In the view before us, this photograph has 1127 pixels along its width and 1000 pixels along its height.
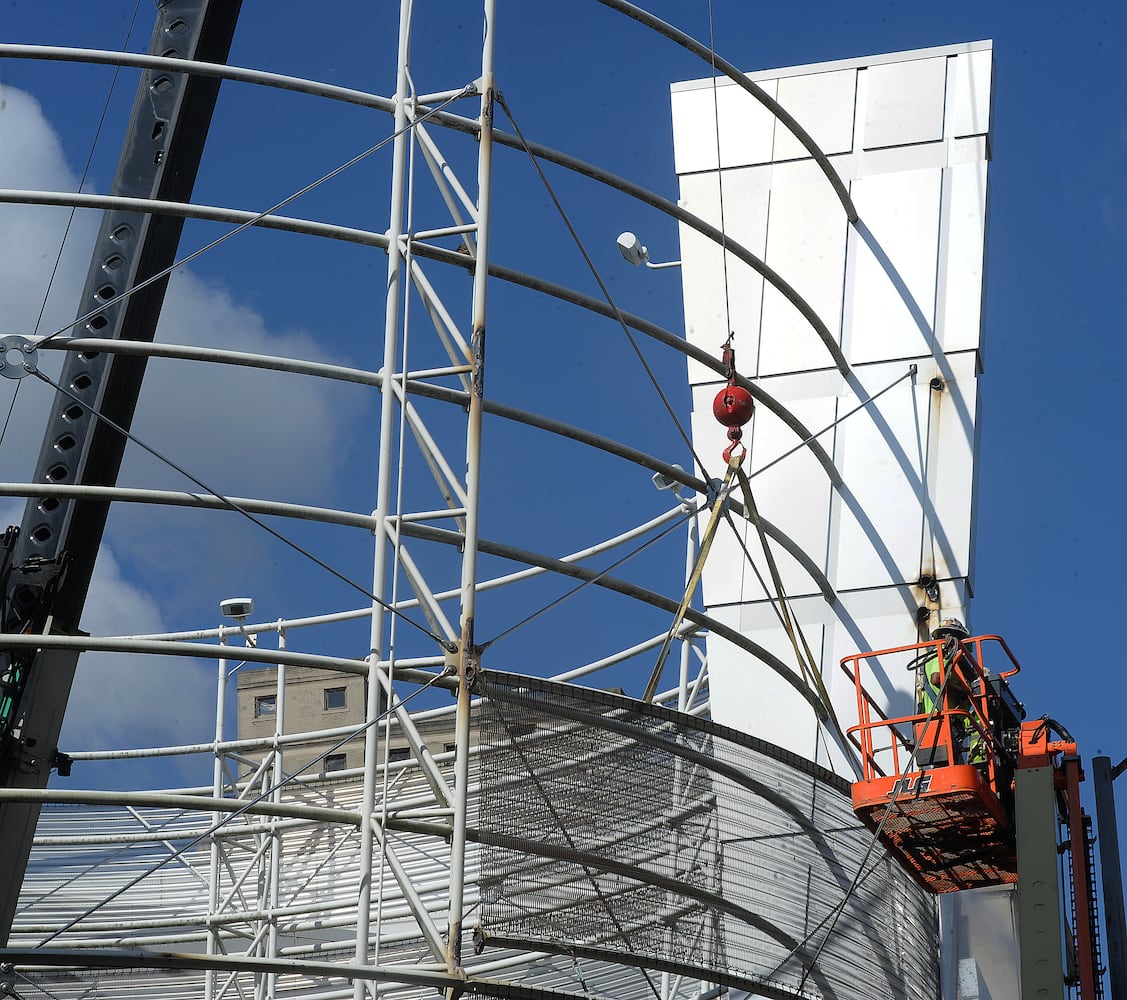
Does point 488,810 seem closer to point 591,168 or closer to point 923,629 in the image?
point 591,168

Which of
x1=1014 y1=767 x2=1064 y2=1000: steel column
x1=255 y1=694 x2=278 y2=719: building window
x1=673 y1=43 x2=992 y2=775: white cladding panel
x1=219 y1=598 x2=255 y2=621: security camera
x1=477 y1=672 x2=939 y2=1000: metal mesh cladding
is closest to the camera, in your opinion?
x1=477 y1=672 x2=939 y2=1000: metal mesh cladding

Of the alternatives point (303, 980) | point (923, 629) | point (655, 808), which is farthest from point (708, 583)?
point (303, 980)

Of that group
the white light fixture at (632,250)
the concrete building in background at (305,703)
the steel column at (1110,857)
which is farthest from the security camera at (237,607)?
the concrete building in background at (305,703)

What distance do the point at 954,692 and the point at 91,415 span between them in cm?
755

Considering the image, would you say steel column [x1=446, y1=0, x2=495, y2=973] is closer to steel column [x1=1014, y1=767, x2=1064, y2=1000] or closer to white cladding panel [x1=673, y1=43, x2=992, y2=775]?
steel column [x1=1014, y1=767, x2=1064, y2=1000]

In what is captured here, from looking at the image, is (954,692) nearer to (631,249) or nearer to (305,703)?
(631,249)

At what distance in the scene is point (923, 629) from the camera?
1808 centimetres

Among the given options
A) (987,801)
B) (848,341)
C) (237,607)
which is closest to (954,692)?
(987,801)

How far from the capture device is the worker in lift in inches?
558

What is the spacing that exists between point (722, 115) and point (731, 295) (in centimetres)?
237

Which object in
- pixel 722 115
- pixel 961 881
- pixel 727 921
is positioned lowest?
pixel 727 921

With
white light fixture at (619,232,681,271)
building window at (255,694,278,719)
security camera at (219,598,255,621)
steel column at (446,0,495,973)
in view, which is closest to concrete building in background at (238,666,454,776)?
building window at (255,694,278,719)

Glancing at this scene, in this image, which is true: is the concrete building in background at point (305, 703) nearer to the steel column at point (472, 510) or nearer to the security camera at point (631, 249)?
the security camera at point (631, 249)

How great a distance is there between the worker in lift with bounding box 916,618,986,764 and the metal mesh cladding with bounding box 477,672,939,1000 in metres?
1.26
